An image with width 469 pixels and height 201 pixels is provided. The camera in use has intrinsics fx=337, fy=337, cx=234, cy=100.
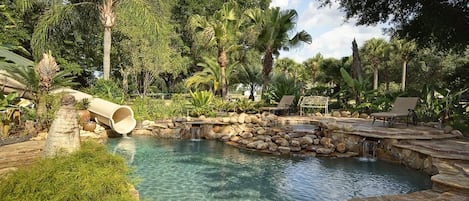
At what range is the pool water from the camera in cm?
591

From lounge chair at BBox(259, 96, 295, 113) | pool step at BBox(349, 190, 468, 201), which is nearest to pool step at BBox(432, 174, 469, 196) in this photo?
pool step at BBox(349, 190, 468, 201)

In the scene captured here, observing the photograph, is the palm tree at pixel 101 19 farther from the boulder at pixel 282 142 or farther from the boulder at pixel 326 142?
the boulder at pixel 326 142

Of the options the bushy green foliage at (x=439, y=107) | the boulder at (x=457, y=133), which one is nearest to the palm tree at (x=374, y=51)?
the bushy green foliage at (x=439, y=107)

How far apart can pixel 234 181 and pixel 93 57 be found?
773 inches

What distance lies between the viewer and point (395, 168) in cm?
792

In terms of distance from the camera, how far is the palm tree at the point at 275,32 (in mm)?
17969

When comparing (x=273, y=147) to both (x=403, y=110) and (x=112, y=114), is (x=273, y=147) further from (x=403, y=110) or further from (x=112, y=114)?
(x=112, y=114)

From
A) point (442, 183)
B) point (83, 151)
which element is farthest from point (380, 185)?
point (83, 151)

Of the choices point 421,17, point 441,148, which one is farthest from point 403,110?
point 421,17

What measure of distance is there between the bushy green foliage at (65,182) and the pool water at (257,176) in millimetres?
1838

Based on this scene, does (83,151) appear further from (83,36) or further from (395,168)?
(83,36)

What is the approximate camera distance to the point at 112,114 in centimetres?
1106

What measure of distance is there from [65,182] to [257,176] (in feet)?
14.6

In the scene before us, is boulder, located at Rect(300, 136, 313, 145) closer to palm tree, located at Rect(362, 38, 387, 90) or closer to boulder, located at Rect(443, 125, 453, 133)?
boulder, located at Rect(443, 125, 453, 133)
